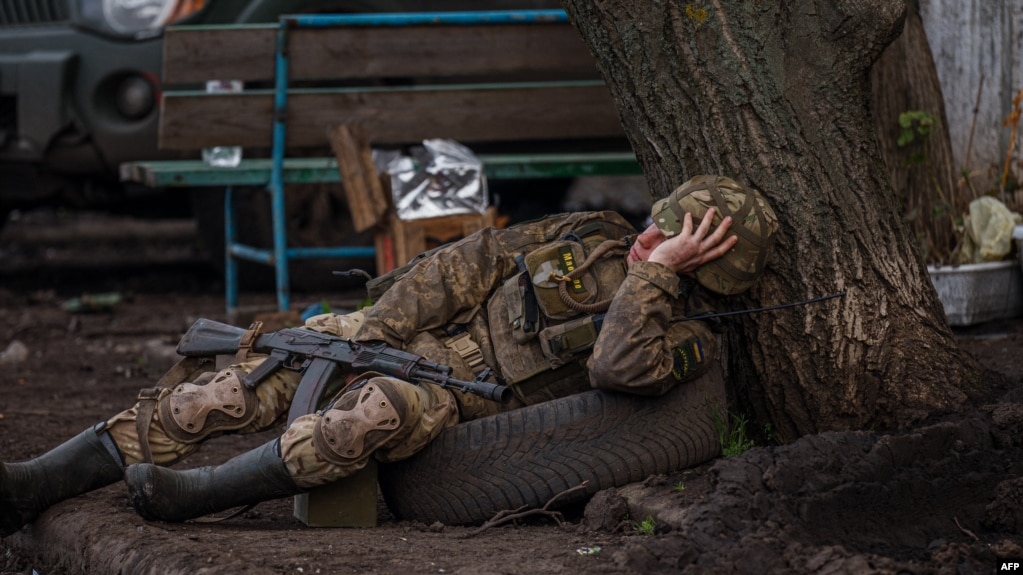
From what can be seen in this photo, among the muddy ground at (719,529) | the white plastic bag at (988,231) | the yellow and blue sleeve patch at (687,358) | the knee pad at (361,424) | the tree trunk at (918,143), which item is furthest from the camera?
the tree trunk at (918,143)

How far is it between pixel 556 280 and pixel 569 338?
0.56ft

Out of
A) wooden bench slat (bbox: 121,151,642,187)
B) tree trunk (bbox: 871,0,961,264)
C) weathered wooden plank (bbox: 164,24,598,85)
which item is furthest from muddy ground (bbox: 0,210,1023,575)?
weathered wooden plank (bbox: 164,24,598,85)

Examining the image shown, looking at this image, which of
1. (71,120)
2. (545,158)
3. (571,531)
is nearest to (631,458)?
(571,531)

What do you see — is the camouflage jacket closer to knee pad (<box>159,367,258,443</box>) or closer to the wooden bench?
knee pad (<box>159,367,258,443</box>)

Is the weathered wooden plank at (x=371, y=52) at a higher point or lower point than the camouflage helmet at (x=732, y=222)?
higher

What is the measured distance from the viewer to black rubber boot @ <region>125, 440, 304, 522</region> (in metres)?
3.18

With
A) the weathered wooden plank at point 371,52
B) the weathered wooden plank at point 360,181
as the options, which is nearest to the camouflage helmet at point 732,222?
the weathered wooden plank at point 360,181

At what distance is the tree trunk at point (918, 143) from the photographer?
196 inches

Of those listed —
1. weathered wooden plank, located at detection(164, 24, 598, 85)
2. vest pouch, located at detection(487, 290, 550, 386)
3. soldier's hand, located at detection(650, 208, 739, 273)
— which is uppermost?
weathered wooden plank, located at detection(164, 24, 598, 85)

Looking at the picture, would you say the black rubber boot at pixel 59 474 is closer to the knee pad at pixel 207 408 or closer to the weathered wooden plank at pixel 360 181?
the knee pad at pixel 207 408

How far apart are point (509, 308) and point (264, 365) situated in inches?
28.8

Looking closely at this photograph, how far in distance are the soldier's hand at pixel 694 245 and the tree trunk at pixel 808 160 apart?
217mm

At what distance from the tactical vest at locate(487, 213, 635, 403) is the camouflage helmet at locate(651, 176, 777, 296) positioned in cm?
28

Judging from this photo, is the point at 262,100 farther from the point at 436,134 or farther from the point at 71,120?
the point at 71,120
